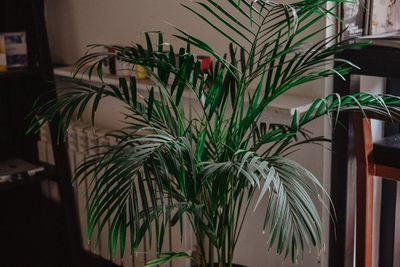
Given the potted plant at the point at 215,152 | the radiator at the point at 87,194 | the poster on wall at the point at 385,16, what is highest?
the poster on wall at the point at 385,16

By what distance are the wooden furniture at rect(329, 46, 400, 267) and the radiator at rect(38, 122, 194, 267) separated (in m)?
0.58

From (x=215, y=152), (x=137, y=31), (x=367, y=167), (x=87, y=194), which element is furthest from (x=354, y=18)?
(x=87, y=194)

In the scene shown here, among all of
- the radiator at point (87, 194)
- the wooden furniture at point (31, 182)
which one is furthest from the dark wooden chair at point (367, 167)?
the wooden furniture at point (31, 182)

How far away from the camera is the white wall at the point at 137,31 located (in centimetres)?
200

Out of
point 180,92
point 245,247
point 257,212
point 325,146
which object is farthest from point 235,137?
point 245,247

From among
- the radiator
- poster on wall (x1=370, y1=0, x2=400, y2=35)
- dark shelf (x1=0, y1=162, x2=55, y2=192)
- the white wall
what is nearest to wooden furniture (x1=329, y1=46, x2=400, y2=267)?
the white wall

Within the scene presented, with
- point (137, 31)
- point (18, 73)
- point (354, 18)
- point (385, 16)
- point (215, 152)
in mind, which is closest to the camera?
point (215, 152)

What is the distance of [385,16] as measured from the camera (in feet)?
6.59

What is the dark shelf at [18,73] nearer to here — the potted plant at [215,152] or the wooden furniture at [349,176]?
the potted plant at [215,152]

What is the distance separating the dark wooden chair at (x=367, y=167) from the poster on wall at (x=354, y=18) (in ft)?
0.89

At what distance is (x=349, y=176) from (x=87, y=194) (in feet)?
3.67

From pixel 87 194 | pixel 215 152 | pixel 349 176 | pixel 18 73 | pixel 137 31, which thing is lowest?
pixel 87 194

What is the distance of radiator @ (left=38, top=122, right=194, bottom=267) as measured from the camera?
237 centimetres

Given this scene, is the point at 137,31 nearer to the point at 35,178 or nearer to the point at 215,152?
the point at 35,178
